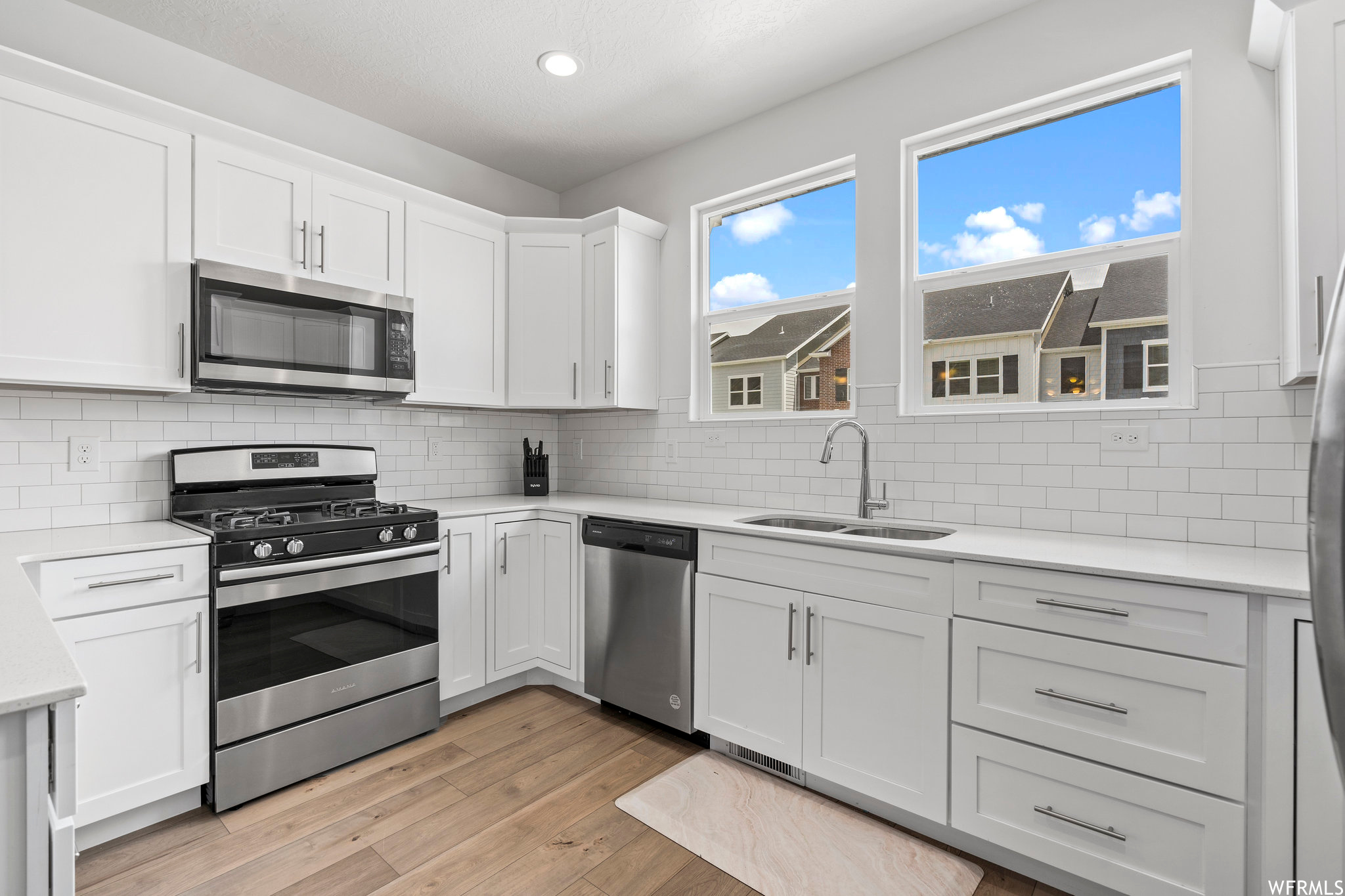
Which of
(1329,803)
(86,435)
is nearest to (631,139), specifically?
(86,435)

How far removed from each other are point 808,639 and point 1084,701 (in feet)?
2.59

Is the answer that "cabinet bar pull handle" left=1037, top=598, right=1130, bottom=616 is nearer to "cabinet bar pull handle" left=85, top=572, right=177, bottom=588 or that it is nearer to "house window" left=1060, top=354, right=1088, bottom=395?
"house window" left=1060, top=354, right=1088, bottom=395

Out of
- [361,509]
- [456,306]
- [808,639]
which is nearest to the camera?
[808,639]

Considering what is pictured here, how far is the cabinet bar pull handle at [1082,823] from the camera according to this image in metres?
1.61

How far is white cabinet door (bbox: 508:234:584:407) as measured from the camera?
3.33 m

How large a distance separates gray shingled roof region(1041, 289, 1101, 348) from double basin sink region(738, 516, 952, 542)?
0.78m

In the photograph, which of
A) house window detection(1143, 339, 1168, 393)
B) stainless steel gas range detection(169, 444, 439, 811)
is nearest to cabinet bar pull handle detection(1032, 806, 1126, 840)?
house window detection(1143, 339, 1168, 393)

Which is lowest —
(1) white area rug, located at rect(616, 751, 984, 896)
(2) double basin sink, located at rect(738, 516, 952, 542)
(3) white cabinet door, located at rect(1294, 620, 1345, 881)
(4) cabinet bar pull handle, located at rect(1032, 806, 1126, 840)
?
(1) white area rug, located at rect(616, 751, 984, 896)

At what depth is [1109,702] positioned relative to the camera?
162 centimetres

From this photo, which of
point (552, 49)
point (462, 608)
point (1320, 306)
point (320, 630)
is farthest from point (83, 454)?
point (1320, 306)

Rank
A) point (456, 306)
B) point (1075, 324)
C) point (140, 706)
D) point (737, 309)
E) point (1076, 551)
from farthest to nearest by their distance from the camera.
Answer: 1. point (737, 309)
2. point (456, 306)
3. point (1075, 324)
4. point (140, 706)
5. point (1076, 551)

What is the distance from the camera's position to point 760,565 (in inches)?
91.6

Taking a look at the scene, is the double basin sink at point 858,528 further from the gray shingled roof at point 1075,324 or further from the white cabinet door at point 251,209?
the white cabinet door at point 251,209

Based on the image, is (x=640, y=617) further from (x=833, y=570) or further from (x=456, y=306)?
(x=456, y=306)
